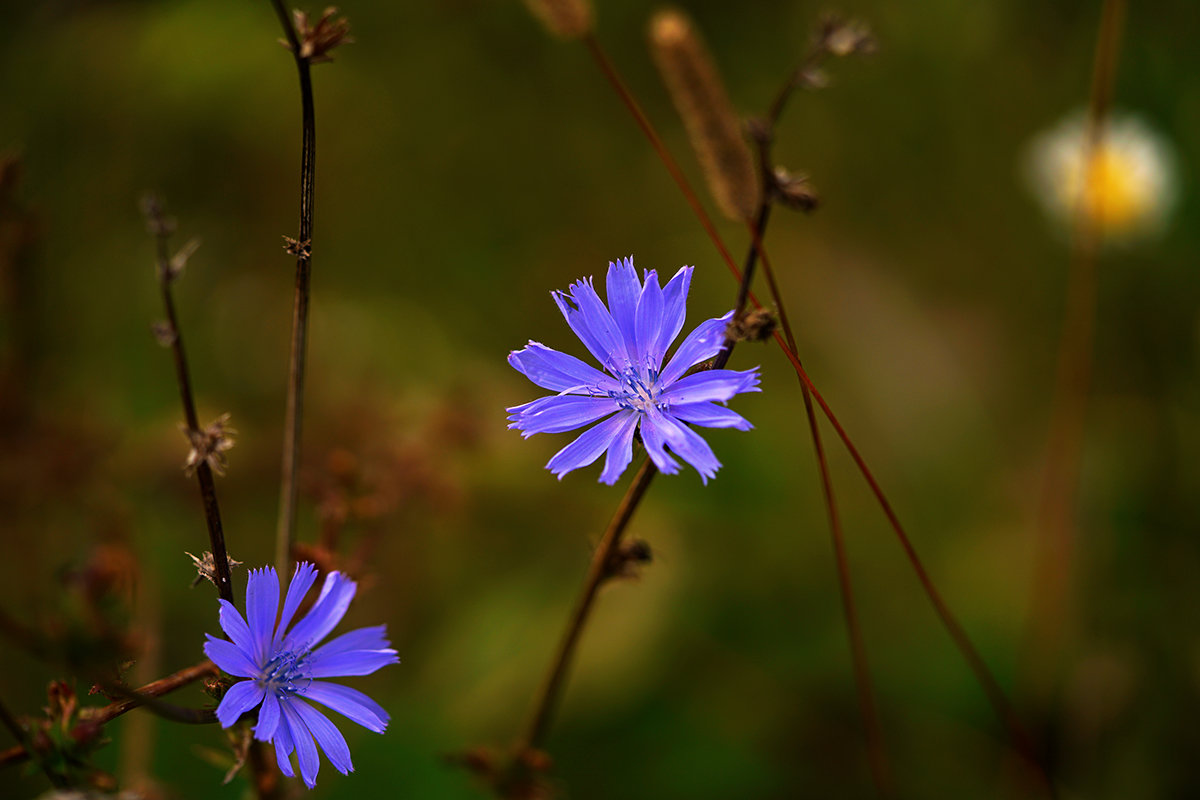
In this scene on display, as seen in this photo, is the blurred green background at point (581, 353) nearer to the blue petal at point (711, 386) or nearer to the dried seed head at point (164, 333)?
the dried seed head at point (164, 333)

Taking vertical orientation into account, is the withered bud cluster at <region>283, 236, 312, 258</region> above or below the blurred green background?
below

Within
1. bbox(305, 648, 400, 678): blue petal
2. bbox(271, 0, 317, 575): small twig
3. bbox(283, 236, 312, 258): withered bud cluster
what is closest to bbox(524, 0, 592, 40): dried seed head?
bbox(271, 0, 317, 575): small twig

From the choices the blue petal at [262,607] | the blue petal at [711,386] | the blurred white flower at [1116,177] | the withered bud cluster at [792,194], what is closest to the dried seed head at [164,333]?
the blue petal at [262,607]

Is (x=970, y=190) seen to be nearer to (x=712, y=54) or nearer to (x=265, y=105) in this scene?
(x=712, y=54)

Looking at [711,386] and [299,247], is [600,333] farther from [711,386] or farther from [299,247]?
[299,247]

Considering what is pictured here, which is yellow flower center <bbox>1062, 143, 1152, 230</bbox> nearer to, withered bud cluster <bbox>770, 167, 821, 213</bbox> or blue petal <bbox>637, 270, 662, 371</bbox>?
withered bud cluster <bbox>770, 167, 821, 213</bbox>

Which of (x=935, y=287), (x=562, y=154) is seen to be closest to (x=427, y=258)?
(x=562, y=154)
